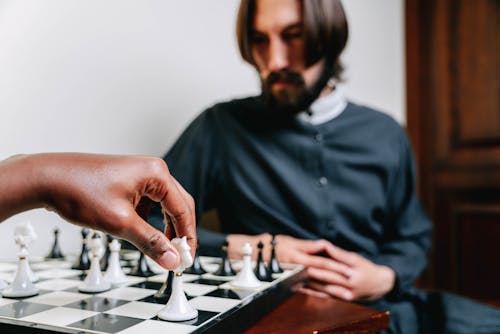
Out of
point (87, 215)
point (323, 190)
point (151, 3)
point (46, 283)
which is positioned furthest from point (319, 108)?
point (87, 215)

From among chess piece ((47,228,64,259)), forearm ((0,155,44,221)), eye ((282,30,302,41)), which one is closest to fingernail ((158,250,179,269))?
forearm ((0,155,44,221))

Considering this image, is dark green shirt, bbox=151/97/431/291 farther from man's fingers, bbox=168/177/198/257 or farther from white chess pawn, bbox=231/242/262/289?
man's fingers, bbox=168/177/198/257

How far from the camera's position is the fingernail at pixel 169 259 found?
25.6 inches

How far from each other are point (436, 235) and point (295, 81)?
179cm

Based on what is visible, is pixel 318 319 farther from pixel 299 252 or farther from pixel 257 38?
pixel 257 38

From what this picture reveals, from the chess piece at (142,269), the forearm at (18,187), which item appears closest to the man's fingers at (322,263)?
the chess piece at (142,269)

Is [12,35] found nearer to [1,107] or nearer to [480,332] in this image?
[1,107]

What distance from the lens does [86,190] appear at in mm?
592

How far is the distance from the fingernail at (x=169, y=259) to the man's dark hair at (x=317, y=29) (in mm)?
1015

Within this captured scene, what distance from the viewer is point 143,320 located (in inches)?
27.5

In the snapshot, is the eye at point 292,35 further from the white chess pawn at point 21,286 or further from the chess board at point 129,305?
the white chess pawn at point 21,286

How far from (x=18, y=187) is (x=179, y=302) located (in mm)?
283

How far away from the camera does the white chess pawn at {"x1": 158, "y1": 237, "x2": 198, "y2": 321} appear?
0.70 metres

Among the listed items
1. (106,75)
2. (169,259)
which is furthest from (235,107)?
(169,259)
